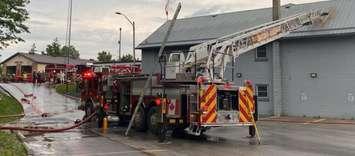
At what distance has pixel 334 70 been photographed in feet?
93.7

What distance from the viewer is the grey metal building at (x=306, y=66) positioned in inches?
1107

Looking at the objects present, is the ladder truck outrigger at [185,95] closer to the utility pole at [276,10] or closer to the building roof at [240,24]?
the building roof at [240,24]

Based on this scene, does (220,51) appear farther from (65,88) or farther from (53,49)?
(53,49)

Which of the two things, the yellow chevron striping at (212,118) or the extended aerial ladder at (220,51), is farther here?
the extended aerial ladder at (220,51)

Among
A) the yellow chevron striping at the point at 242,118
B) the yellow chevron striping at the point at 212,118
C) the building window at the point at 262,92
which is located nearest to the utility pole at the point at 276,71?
the building window at the point at 262,92

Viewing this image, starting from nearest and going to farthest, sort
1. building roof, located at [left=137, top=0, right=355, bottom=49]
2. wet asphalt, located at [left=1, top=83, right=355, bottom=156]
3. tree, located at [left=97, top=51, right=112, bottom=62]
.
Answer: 1. wet asphalt, located at [left=1, top=83, right=355, bottom=156]
2. building roof, located at [left=137, top=0, right=355, bottom=49]
3. tree, located at [left=97, top=51, right=112, bottom=62]

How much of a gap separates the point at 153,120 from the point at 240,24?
18369mm

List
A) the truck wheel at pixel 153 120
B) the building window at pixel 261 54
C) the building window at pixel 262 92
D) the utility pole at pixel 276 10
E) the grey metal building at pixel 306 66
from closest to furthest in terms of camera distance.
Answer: the truck wheel at pixel 153 120 < the grey metal building at pixel 306 66 < the utility pole at pixel 276 10 < the building window at pixel 262 92 < the building window at pixel 261 54

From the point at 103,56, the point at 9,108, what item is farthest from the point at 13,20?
the point at 103,56

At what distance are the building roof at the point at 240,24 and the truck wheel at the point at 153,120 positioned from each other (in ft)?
46.8

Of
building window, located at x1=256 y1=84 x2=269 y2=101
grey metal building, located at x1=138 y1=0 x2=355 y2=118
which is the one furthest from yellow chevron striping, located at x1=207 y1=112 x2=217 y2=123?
building window, located at x1=256 y1=84 x2=269 y2=101

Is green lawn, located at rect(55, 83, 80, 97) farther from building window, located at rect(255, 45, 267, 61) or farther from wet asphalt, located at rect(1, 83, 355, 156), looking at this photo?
wet asphalt, located at rect(1, 83, 355, 156)

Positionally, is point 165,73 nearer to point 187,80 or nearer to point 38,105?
point 187,80

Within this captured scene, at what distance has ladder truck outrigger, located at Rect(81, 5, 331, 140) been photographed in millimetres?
15652
